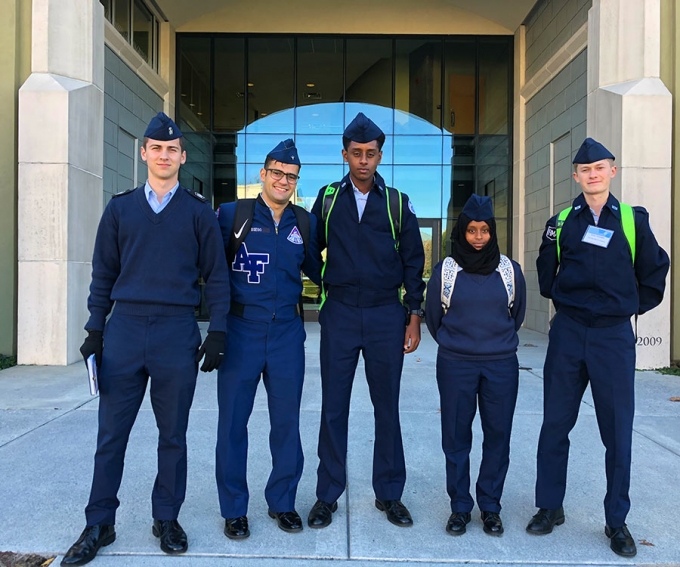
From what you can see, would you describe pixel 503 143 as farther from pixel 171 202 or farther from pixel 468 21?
pixel 171 202

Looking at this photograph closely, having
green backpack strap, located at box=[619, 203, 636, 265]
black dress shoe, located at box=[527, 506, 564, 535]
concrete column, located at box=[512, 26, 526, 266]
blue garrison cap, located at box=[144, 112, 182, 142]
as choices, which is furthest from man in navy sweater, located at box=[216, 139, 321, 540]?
concrete column, located at box=[512, 26, 526, 266]

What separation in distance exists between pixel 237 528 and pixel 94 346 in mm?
1215

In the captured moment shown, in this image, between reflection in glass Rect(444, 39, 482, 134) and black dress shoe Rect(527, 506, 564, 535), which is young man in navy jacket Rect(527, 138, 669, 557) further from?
reflection in glass Rect(444, 39, 482, 134)

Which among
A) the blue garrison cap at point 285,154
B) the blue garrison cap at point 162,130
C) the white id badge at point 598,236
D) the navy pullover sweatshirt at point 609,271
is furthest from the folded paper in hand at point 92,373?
the white id badge at point 598,236

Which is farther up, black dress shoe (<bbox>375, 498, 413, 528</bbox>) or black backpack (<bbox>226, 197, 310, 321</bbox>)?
black backpack (<bbox>226, 197, 310, 321</bbox>)

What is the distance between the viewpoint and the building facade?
7.70 meters

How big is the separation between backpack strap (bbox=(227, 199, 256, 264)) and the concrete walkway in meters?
1.54

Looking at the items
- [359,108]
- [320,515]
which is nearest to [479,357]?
[320,515]

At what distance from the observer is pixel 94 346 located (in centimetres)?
272

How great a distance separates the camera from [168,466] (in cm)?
282

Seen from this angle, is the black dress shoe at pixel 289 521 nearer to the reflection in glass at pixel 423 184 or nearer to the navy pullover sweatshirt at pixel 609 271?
the navy pullover sweatshirt at pixel 609 271

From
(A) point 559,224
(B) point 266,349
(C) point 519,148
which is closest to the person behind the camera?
(B) point 266,349

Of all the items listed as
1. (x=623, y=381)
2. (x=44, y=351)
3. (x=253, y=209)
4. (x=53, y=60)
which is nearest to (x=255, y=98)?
(x=53, y=60)

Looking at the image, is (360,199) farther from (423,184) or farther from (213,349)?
(423,184)
